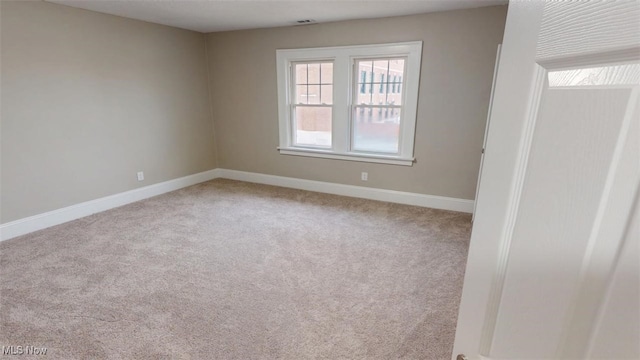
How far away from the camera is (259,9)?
135 inches

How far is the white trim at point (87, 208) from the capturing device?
10.6 feet

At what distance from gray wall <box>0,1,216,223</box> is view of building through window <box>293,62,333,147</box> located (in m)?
1.67

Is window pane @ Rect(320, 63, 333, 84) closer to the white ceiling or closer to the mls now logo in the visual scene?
the white ceiling

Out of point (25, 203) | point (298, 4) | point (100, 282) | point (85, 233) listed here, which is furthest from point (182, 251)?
point (298, 4)

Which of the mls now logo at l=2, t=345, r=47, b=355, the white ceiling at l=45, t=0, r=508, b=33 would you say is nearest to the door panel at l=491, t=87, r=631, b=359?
the mls now logo at l=2, t=345, r=47, b=355

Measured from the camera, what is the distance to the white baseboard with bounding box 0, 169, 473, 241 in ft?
11.0

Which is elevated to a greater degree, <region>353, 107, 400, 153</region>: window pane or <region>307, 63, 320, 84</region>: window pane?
<region>307, 63, 320, 84</region>: window pane

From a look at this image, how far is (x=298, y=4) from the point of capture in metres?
3.25

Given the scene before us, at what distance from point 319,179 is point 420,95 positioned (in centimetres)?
186

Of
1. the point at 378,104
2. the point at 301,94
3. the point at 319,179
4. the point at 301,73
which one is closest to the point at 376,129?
the point at 378,104

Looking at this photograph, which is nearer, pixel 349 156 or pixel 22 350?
pixel 22 350

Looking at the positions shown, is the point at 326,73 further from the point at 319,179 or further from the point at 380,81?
the point at 319,179

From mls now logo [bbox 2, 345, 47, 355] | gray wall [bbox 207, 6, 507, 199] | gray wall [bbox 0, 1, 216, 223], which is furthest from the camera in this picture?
gray wall [bbox 207, 6, 507, 199]

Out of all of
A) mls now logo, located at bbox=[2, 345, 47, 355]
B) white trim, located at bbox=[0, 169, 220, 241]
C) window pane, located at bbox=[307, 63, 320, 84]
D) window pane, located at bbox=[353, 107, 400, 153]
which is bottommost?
mls now logo, located at bbox=[2, 345, 47, 355]
